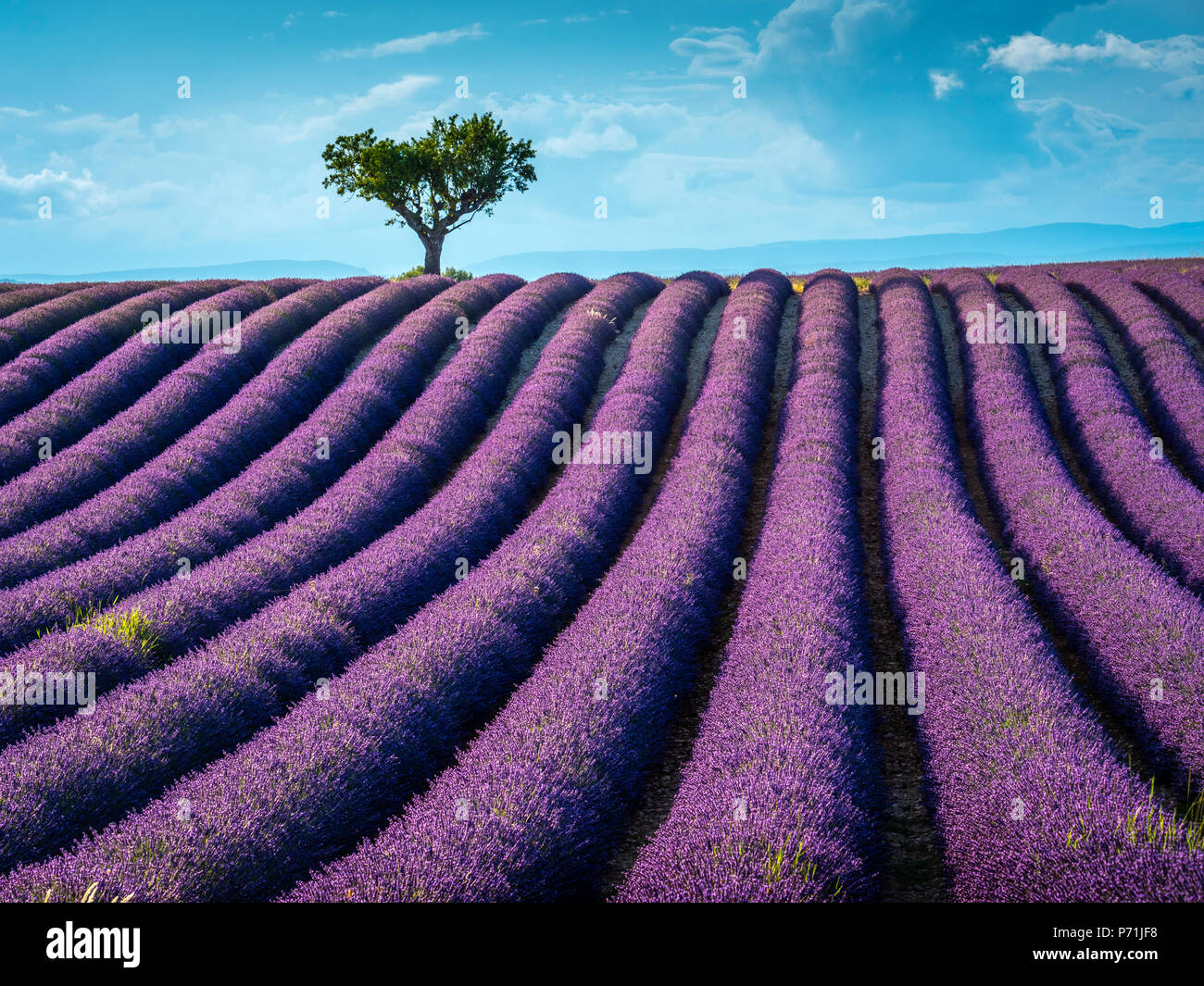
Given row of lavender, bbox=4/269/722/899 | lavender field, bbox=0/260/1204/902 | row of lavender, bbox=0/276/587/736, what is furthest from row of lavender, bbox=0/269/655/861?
row of lavender, bbox=0/276/587/736

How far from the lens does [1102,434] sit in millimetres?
10867

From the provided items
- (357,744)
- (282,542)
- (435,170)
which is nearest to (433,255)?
(435,170)

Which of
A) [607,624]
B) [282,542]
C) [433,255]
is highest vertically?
[433,255]

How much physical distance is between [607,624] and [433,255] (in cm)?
2591

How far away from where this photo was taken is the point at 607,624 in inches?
240

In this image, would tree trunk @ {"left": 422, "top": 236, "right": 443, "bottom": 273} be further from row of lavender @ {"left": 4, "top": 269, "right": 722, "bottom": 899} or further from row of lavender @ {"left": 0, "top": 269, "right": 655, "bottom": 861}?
row of lavender @ {"left": 4, "top": 269, "right": 722, "bottom": 899}

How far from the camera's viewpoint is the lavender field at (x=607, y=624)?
12.5ft

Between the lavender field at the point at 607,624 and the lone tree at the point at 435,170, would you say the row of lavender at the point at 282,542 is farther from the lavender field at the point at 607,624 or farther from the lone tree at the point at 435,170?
the lone tree at the point at 435,170

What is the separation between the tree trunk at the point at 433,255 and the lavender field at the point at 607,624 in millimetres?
14904

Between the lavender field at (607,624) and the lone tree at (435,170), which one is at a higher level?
the lone tree at (435,170)

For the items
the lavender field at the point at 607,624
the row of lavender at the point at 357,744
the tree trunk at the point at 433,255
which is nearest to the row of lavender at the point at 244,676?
the lavender field at the point at 607,624

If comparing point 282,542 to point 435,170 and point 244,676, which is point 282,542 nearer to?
point 244,676

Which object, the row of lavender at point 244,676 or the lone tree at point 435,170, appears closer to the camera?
the row of lavender at point 244,676
